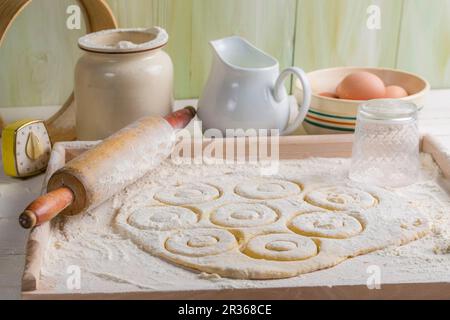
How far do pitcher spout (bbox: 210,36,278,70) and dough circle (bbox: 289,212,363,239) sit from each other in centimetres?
41

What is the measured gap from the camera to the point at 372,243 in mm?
945

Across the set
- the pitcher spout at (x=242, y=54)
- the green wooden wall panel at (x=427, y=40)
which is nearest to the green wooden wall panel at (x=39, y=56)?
the pitcher spout at (x=242, y=54)

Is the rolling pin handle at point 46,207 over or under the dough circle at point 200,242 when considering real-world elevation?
over

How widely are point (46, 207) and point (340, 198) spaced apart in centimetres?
41

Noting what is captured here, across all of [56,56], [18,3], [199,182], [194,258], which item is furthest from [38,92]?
[194,258]

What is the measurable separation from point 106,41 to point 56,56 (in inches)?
8.4

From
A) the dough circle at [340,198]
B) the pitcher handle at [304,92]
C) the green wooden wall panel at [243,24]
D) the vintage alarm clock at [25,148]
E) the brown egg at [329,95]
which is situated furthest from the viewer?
the green wooden wall panel at [243,24]

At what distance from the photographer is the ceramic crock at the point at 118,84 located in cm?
123

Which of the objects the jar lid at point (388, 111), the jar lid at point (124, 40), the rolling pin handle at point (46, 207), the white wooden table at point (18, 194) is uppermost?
the jar lid at point (124, 40)

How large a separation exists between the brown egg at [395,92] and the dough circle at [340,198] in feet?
0.95

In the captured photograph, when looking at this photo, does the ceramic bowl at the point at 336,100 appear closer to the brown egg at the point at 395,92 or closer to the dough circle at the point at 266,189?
the brown egg at the point at 395,92

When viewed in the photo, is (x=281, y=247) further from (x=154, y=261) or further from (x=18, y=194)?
(x=18, y=194)

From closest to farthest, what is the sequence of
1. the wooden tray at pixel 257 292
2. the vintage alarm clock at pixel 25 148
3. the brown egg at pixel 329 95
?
the wooden tray at pixel 257 292, the vintage alarm clock at pixel 25 148, the brown egg at pixel 329 95
